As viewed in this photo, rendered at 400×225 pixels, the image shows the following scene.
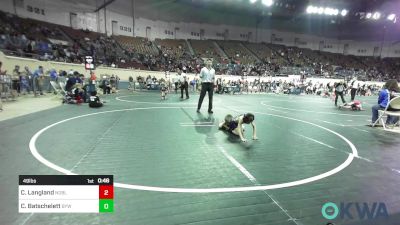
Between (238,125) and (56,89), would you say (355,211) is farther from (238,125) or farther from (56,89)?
(56,89)

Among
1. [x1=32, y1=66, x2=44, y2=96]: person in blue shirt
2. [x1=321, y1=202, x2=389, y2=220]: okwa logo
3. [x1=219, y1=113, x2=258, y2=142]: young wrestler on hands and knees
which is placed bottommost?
[x1=321, y1=202, x2=389, y2=220]: okwa logo

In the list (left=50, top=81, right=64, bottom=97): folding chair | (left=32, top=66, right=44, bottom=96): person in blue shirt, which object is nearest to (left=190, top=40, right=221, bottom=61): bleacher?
(left=50, top=81, right=64, bottom=97): folding chair

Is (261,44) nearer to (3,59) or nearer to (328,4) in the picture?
(328,4)

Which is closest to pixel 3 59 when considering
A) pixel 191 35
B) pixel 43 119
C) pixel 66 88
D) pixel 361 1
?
pixel 66 88

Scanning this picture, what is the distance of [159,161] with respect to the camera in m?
4.43

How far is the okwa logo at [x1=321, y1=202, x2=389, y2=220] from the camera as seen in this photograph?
2842mm

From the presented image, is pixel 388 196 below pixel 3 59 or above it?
below

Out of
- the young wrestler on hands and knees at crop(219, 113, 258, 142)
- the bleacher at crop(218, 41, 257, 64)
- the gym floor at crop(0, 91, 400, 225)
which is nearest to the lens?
the gym floor at crop(0, 91, 400, 225)

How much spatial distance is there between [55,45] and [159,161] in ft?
80.5
